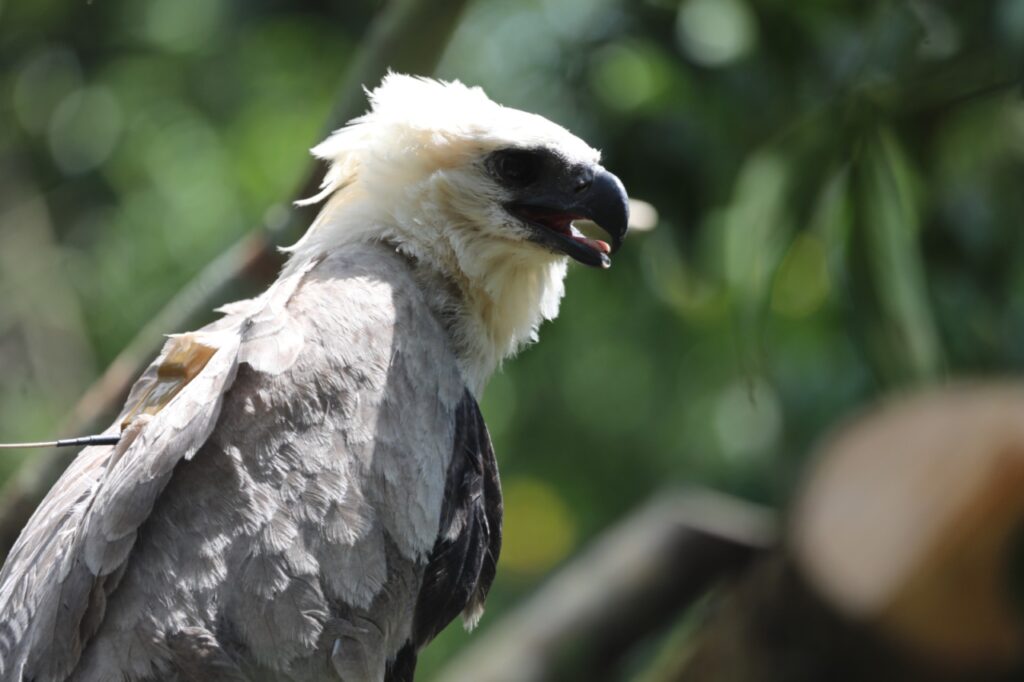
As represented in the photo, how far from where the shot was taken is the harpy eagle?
2594mm

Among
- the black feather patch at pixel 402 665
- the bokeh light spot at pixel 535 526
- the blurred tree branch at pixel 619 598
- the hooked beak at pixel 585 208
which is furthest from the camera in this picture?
the bokeh light spot at pixel 535 526

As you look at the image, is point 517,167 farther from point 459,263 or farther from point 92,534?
point 92,534

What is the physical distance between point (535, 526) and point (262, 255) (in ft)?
19.4

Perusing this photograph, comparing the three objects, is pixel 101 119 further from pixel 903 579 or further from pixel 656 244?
pixel 903 579

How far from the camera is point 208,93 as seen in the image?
967 cm

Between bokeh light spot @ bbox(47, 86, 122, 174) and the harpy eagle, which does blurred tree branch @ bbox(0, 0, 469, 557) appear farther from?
bokeh light spot @ bbox(47, 86, 122, 174)

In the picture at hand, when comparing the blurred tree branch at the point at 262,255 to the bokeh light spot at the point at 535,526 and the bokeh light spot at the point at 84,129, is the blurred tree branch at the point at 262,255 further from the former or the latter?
the bokeh light spot at the point at 535,526

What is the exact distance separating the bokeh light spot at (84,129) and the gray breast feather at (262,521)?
255 inches

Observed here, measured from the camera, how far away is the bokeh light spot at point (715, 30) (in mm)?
5141

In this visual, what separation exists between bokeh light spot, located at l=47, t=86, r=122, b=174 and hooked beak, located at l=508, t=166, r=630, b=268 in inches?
253

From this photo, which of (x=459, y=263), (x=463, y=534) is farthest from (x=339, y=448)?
(x=459, y=263)

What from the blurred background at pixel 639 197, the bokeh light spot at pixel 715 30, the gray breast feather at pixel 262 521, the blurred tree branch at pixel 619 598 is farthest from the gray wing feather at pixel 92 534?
the bokeh light spot at pixel 715 30

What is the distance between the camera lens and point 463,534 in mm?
2955

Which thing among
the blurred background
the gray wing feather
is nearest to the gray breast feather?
the gray wing feather
